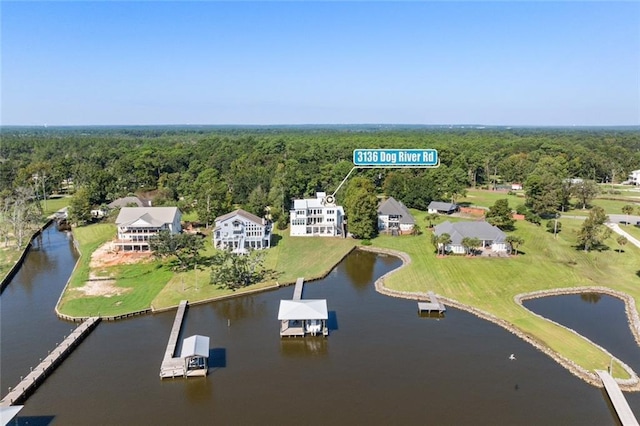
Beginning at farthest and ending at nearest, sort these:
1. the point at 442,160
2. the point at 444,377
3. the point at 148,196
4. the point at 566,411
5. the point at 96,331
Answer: the point at 442,160
the point at 148,196
the point at 96,331
the point at 444,377
the point at 566,411

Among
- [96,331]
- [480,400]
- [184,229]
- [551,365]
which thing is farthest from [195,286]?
[551,365]

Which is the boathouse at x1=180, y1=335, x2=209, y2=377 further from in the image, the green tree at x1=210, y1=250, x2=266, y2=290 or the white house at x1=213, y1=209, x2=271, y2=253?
the white house at x1=213, y1=209, x2=271, y2=253

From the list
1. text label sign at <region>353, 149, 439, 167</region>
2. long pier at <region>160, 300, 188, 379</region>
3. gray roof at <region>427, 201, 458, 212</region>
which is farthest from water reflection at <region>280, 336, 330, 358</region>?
gray roof at <region>427, 201, 458, 212</region>

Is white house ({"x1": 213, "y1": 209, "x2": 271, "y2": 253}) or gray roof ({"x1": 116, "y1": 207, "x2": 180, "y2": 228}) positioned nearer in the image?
white house ({"x1": 213, "y1": 209, "x2": 271, "y2": 253})

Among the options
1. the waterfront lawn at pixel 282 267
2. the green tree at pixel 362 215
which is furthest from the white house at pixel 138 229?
the green tree at pixel 362 215

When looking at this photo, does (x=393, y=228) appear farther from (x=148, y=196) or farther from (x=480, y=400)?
(x=148, y=196)

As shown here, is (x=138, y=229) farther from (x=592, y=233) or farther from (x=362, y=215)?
(x=592, y=233)
